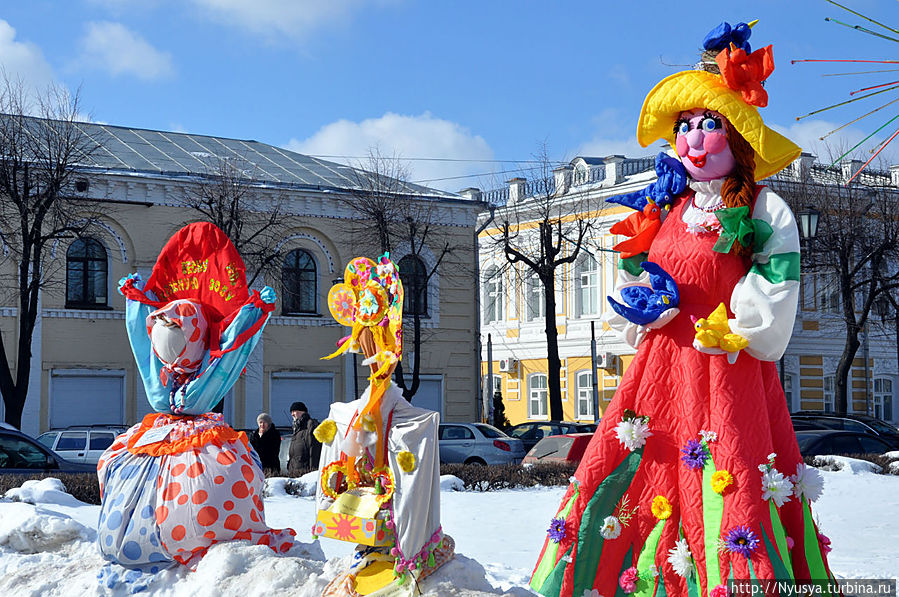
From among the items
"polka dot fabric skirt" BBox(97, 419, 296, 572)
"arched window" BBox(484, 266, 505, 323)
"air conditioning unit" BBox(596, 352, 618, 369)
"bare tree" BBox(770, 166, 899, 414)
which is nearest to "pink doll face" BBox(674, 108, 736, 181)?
"polka dot fabric skirt" BBox(97, 419, 296, 572)

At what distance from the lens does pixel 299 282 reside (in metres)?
25.7

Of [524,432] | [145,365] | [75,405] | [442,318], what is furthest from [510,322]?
[145,365]

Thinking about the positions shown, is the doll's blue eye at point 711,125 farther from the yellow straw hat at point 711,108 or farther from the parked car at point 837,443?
the parked car at point 837,443

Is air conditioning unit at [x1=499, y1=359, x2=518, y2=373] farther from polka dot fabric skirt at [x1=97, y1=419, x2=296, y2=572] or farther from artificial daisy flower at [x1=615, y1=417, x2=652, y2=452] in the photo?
artificial daisy flower at [x1=615, y1=417, x2=652, y2=452]

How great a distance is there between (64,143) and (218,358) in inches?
646

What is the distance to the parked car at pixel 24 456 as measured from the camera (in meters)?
14.3

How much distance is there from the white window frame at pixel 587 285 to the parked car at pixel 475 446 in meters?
14.2

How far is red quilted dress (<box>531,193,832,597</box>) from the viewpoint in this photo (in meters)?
4.78

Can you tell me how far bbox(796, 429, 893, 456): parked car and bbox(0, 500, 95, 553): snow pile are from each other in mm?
11673

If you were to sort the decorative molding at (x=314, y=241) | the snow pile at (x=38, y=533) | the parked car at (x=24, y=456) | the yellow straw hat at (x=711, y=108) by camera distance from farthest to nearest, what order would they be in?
the decorative molding at (x=314, y=241)
the parked car at (x=24, y=456)
the snow pile at (x=38, y=533)
the yellow straw hat at (x=711, y=108)

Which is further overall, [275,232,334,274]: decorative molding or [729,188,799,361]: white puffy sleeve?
[275,232,334,274]: decorative molding

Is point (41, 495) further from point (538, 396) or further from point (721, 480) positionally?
point (538, 396)

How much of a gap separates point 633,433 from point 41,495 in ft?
21.8

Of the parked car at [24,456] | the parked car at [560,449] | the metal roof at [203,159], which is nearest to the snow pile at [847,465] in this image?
the parked car at [560,449]
